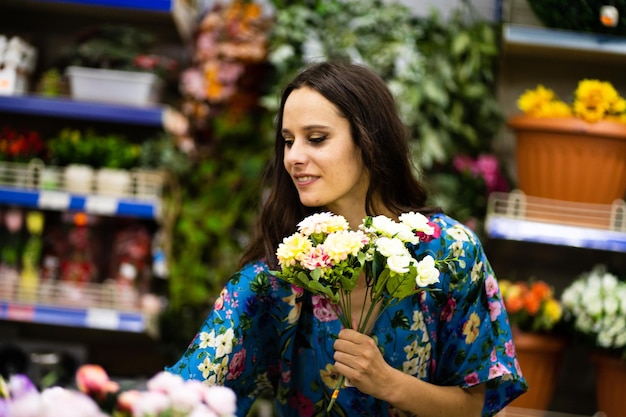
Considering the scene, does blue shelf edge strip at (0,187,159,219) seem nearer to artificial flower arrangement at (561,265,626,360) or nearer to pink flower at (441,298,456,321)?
artificial flower arrangement at (561,265,626,360)

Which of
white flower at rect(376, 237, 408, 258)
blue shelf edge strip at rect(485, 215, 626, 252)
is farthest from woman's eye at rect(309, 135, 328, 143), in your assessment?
blue shelf edge strip at rect(485, 215, 626, 252)

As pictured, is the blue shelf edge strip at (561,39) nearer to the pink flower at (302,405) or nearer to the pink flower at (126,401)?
the pink flower at (302,405)

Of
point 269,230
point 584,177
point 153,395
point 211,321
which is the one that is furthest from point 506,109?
point 153,395

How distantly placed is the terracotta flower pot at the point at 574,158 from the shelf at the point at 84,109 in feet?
5.00

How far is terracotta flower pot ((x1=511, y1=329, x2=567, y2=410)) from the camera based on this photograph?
333cm

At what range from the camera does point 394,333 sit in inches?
80.2

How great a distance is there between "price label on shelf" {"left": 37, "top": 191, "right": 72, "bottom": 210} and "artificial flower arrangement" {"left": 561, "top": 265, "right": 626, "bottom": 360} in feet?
6.75

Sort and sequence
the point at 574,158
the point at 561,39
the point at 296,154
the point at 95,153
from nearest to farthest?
the point at 296,154 < the point at 574,158 < the point at 561,39 < the point at 95,153

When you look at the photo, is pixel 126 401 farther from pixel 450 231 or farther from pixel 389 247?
pixel 450 231

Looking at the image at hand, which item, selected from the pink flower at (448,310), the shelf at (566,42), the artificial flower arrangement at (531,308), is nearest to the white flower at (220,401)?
the pink flower at (448,310)

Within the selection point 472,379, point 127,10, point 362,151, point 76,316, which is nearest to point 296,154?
point 362,151

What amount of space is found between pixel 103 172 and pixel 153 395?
266 centimetres

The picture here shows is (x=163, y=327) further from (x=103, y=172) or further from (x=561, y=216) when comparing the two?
(x=561, y=216)

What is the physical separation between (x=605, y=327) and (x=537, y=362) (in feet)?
0.95
